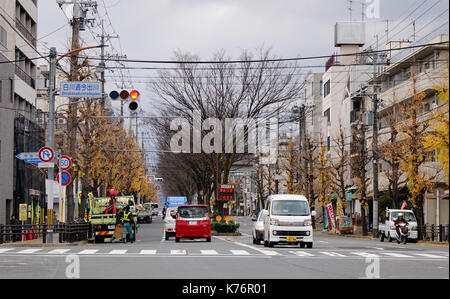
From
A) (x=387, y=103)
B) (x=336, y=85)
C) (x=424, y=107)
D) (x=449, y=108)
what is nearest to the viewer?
(x=449, y=108)

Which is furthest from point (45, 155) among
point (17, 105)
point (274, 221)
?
point (17, 105)

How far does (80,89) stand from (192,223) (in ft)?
34.7

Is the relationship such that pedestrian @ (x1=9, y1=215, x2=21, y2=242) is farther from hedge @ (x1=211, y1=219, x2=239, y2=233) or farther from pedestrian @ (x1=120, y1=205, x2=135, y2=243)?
hedge @ (x1=211, y1=219, x2=239, y2=233)

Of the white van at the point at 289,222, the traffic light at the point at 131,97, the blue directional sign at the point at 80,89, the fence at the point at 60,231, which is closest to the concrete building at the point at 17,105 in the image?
the fence at the point at 60,231

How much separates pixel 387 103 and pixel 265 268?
152 feet

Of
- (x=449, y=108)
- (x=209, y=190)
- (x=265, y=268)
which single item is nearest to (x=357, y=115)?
(x=209, y=190)

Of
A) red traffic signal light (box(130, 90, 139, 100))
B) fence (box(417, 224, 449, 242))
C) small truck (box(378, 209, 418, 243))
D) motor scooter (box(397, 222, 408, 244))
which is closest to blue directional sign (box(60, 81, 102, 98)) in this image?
red traffic signal light (box(130, 90, 139, 100))

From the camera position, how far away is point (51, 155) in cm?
3234

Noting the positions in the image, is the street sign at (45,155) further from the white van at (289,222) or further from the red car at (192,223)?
the white van at (289,222)

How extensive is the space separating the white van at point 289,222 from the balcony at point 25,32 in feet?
90.0

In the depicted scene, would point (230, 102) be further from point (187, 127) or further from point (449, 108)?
point (449, 108)

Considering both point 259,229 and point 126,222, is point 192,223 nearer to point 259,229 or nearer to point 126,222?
point 126,222

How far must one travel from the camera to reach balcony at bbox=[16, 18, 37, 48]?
50.6 metres

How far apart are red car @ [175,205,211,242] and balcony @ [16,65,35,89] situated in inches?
761
